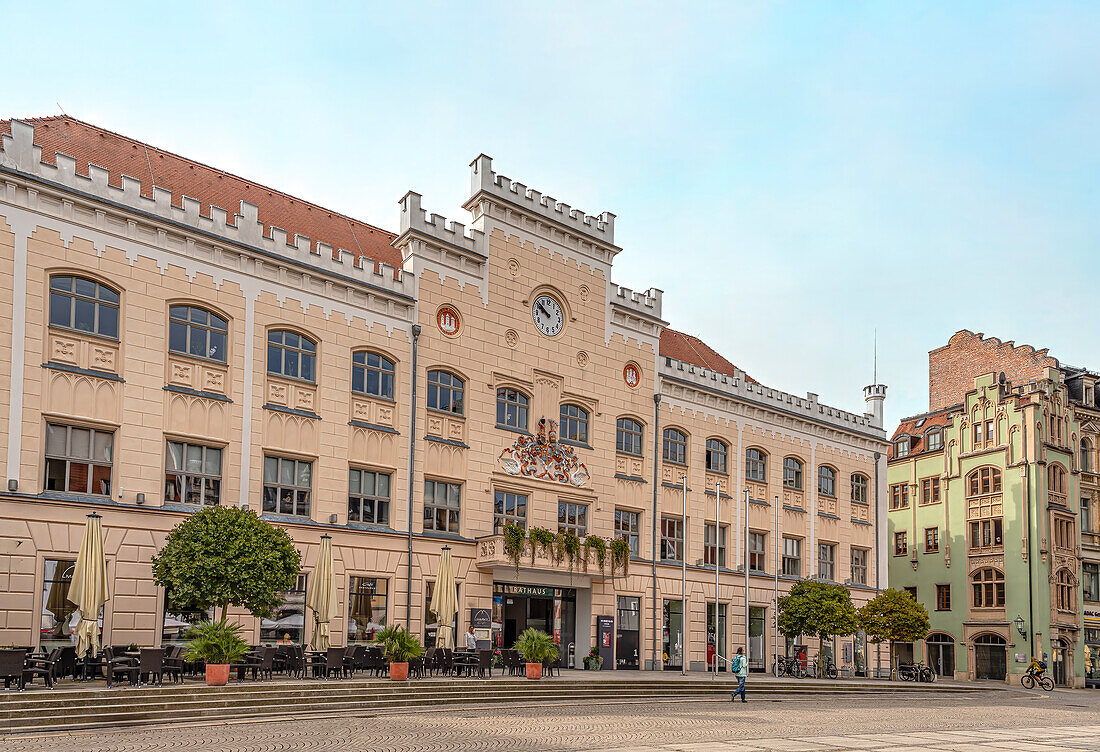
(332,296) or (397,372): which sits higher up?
(332,296)

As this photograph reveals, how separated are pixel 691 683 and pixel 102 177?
880 inches

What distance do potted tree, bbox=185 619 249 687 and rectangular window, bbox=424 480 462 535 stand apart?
10.4 meters

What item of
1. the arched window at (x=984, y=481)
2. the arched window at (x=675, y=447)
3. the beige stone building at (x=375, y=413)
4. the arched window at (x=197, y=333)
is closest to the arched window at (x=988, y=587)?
the arched window at (x=984, y=481)

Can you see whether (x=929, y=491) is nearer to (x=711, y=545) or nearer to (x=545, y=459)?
(x=711, y=545)

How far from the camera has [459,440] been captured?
3469cm

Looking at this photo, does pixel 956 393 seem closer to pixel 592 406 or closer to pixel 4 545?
pixel 592 406

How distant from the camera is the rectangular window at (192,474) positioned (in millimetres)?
28172

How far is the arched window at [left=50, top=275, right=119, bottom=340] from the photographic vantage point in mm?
26531

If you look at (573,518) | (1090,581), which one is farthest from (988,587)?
(573,518)

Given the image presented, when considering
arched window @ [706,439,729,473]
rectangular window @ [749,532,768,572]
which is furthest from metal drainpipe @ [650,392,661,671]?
rectangular window @ [749,532,768,572]

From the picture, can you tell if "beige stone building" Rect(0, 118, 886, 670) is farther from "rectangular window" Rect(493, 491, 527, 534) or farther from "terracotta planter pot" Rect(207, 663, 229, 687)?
"terracotta planter pot" Rect(207, 663, 229, 687)

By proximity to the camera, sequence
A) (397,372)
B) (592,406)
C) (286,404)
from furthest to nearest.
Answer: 1. (592,406)
2. (397,372)
3. (286,404)

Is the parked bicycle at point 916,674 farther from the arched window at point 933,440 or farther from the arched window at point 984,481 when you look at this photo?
the arched window at point 933,440

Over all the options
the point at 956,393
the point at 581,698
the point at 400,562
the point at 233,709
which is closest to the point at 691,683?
the point at 581,698
